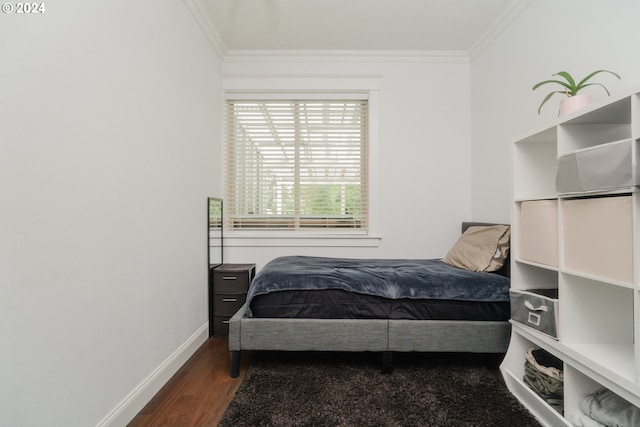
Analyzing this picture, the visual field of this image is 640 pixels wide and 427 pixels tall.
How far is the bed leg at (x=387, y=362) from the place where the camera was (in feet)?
6.31

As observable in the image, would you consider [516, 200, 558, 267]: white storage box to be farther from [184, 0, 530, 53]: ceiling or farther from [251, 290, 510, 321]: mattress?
[184, 0, 530, 53]: ceiling

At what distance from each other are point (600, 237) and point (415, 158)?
2.04 m

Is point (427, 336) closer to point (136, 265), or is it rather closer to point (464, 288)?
point (464, 288)

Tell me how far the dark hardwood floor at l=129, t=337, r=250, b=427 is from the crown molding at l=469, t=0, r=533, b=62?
135 inches

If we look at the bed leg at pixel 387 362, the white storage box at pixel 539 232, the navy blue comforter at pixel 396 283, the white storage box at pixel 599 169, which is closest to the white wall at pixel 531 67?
the white storage box at pixel 599 169

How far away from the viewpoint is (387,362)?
1.93 meters

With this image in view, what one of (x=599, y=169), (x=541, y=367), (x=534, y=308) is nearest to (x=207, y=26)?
(x=599, y=169)

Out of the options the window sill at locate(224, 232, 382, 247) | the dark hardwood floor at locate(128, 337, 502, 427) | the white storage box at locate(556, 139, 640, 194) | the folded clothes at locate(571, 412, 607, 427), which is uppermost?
the white storage box at locate(556, 139, 640, 194)

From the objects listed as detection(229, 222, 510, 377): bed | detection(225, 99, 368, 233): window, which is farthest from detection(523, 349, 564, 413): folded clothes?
detection(225, 99, 368, 233): window

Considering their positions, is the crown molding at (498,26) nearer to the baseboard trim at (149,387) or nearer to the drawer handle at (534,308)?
the drawer handle at (534,308)

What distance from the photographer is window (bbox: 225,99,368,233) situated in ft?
10.5

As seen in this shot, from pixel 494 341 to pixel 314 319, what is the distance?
120cm

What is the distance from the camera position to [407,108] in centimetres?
311

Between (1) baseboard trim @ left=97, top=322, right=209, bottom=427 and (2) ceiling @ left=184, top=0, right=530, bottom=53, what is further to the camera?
(2) ceiling @ left=184, top=0, right=530, bottom=53
